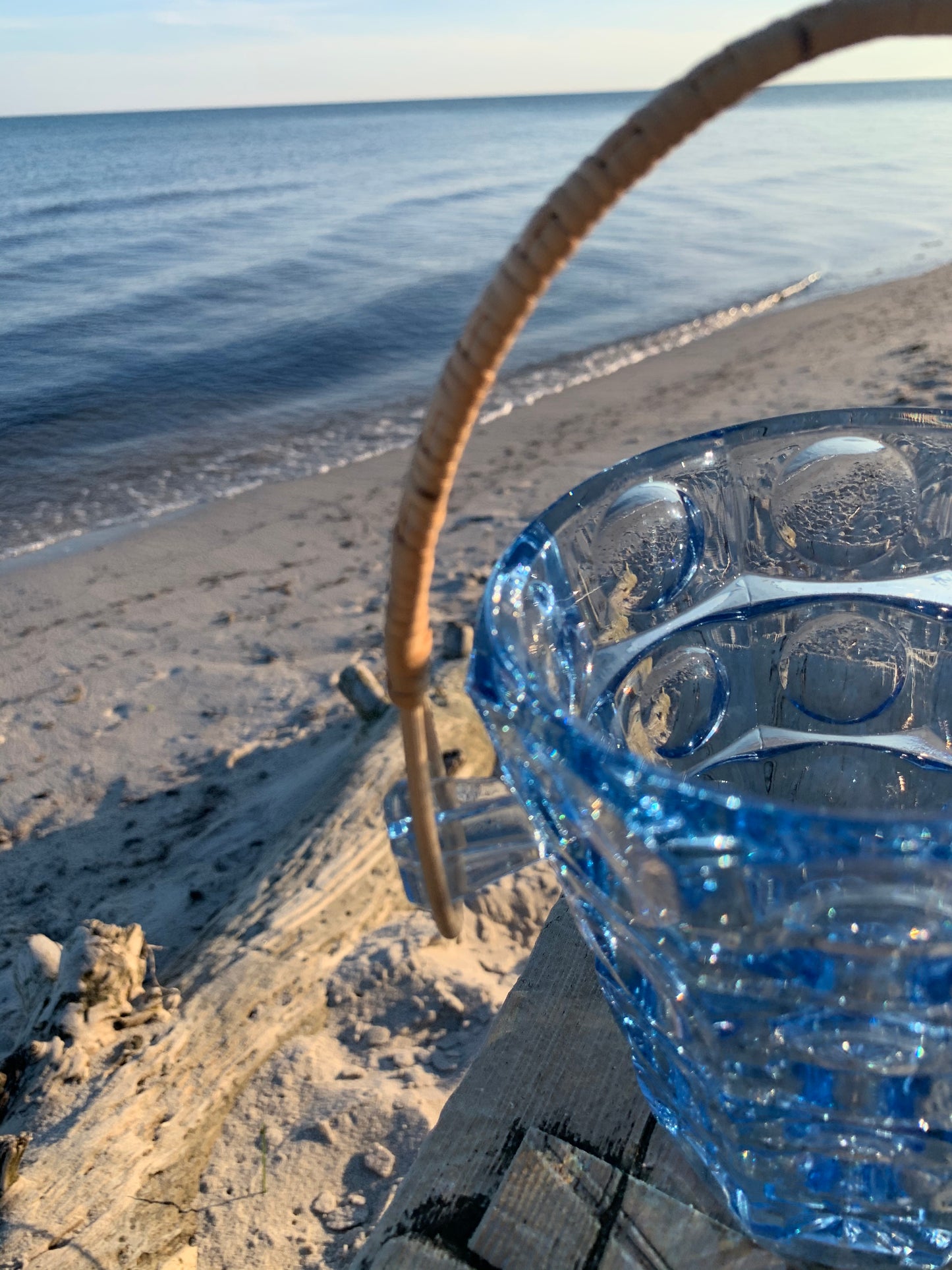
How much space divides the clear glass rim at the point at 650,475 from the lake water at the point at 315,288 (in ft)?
14.6

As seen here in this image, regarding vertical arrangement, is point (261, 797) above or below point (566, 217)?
below

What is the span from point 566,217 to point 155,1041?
152cm

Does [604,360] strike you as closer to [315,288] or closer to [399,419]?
[399,419]

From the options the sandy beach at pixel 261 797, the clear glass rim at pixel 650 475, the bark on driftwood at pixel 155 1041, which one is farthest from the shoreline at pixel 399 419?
the clear glass rim at pixel 650 475

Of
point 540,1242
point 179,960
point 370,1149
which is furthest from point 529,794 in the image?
point 179,960

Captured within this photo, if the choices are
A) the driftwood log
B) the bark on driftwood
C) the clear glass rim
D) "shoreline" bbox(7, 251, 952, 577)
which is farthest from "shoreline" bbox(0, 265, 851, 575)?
the driftwood log

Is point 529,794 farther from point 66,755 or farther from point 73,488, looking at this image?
point 73,488

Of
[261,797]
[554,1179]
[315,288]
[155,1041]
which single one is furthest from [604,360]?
[554,1179]

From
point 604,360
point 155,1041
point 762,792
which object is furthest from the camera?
point 604,360

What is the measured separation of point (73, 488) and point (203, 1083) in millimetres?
5275

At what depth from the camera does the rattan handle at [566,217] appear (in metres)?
A: 0.60

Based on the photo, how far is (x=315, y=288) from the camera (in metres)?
11.0

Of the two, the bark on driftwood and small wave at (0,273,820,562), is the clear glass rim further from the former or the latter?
small wave at (0,273,820,562)

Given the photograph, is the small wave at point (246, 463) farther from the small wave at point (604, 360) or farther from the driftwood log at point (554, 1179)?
the driftwood log at point (554, 1179)
